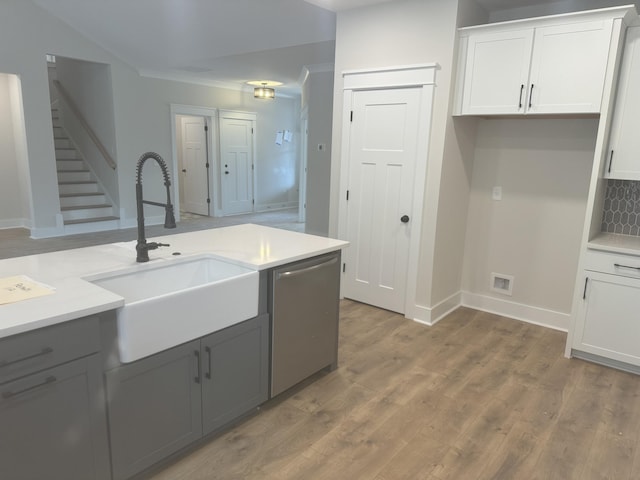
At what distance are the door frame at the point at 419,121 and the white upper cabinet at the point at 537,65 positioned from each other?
0.26 m

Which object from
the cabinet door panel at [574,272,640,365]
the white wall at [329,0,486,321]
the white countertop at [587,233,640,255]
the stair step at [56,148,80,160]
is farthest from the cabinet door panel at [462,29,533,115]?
the stair step at [56,148,80,160]

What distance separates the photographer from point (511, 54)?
319 centimetres

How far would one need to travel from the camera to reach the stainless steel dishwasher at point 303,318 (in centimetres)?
237

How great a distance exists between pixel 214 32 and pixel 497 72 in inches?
141

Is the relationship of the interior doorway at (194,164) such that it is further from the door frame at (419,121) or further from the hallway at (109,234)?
the door frame at (419,121)

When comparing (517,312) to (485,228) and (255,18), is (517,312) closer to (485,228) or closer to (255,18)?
(485,228)

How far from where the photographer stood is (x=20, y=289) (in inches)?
66.4

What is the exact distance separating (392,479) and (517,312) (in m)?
2.47

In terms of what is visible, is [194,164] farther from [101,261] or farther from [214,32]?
[101,261]

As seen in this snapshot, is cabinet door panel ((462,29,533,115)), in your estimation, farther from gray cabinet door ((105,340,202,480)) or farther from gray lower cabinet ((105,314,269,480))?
gray cabinet door ((105,340,202,480))

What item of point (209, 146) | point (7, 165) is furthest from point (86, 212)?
point (209, 146)

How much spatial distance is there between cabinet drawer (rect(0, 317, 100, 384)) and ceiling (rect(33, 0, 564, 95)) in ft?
10.4

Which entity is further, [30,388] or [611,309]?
[611,309]

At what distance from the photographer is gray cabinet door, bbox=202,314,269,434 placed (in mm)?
2059
